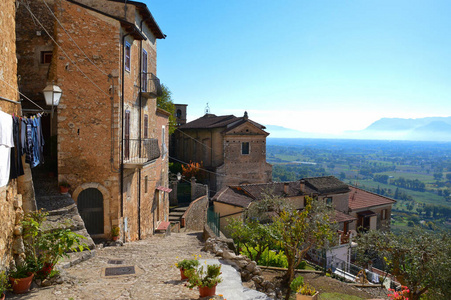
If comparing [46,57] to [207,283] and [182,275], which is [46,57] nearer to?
[182,275]

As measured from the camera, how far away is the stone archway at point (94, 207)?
13703mm

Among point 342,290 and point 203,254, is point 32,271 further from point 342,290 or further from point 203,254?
point 342,290

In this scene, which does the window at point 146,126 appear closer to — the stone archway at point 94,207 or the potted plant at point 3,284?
the stone archway at point 94,207

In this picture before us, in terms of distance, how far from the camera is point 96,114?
535 inches

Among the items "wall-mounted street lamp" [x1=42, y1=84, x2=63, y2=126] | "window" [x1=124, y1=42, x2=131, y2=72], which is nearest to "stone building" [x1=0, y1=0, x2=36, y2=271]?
"wall-mounted street lamp" [x1=42, y1=84, x2=63, y2=126]

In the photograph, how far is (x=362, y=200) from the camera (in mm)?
40906

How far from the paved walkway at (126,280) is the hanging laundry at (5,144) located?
109 inches

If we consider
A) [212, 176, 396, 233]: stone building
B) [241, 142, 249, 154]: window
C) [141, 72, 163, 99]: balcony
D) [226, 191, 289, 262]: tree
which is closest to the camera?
[226, 191, 289, 262]: tree

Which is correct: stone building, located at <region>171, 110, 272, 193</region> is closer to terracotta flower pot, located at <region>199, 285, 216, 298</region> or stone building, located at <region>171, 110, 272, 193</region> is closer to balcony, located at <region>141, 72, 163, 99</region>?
balcony, located at <region>141, 72, 163, 99</region>

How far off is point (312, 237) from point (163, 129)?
1383 cm

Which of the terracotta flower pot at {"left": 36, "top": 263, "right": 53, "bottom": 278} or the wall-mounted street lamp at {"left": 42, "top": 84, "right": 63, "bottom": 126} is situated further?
the wall-mounted street lamp at {"left": 42, "top": 84, "right": 63, "bottom": 126}

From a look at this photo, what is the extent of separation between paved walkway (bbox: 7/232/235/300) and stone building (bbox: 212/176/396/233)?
16119 millimetres

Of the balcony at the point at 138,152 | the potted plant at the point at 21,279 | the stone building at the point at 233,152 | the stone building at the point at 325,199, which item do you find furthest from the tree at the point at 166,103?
the potted plant at the point at 21,279

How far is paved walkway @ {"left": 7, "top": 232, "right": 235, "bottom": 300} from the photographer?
824 cm
